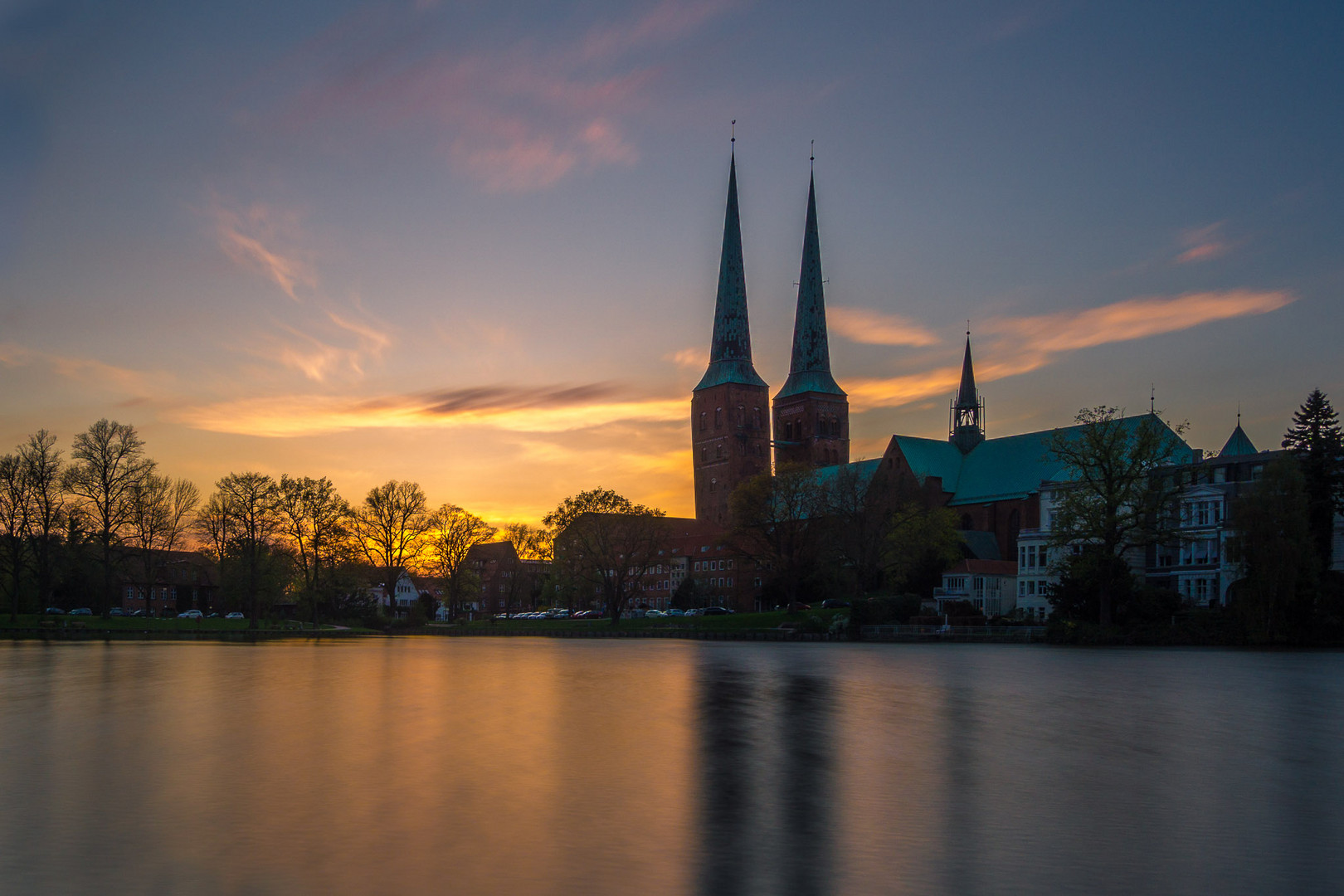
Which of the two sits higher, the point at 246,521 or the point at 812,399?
the point at 812,399

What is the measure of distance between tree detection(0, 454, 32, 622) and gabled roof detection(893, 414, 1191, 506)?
260ft

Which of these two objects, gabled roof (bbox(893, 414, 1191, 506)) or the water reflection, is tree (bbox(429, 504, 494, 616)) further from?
the water reflection

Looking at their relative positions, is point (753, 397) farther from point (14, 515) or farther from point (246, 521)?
point (14, 515)

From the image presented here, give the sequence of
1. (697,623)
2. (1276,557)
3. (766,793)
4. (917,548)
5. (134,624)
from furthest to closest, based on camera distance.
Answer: (697,623) < (917,548) < (134,624) < (1276,557) < (766,793)

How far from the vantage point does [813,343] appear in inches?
5581

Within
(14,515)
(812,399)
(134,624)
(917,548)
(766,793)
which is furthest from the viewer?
(812,399)

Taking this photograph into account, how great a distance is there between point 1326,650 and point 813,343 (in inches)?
3717

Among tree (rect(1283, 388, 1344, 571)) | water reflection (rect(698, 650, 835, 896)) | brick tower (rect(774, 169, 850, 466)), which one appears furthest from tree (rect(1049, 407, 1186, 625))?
brick tower (rect(774, 169, 850, 466))

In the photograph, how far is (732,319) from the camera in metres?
144

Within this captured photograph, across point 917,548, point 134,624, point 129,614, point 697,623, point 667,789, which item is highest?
point 917,548

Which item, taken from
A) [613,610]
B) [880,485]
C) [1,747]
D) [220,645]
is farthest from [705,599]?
[1,747]

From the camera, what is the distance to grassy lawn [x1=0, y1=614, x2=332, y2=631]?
71.4 meters

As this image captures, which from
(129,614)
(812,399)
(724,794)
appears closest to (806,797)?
(724,794)

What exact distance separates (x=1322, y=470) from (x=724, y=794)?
55.4 metres
